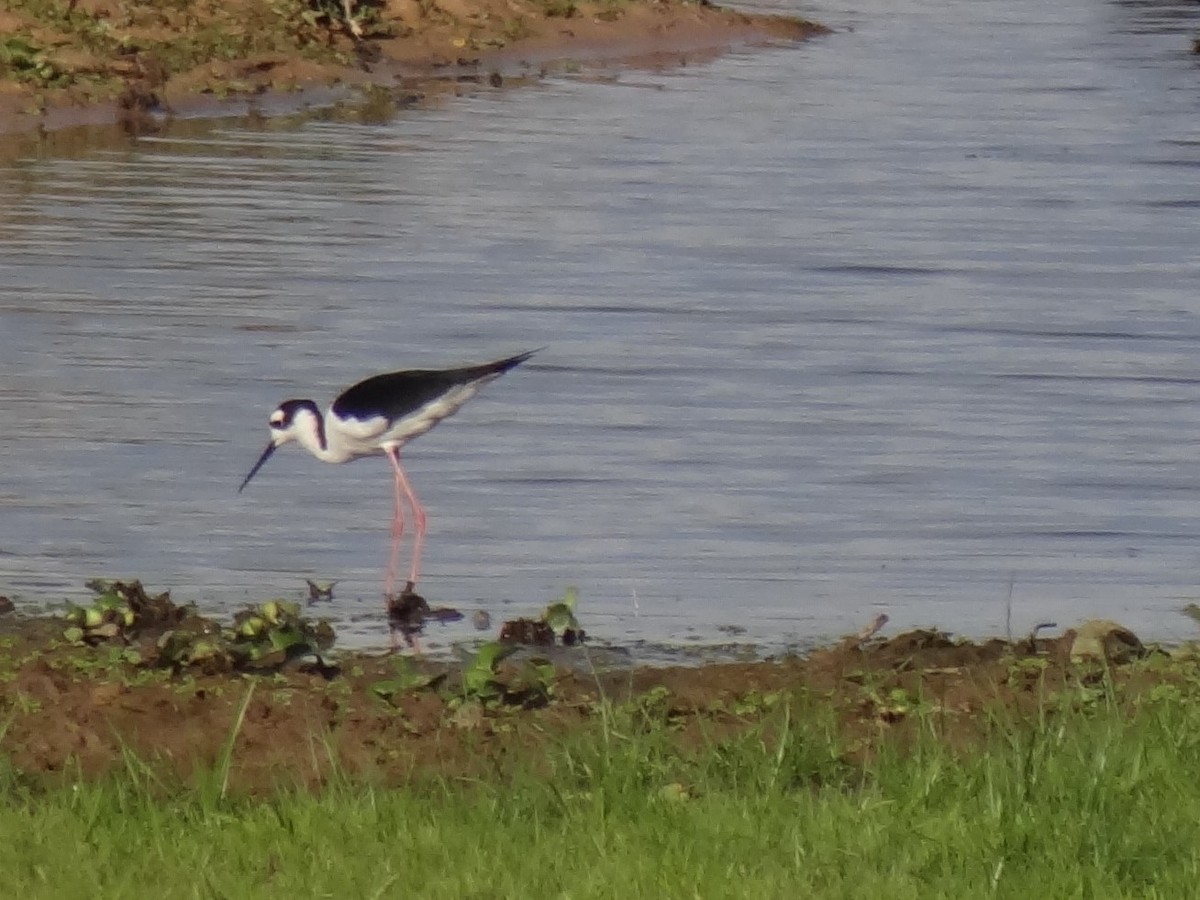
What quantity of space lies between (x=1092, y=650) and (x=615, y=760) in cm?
200

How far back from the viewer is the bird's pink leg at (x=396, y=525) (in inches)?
355

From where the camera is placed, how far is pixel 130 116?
64.9ft

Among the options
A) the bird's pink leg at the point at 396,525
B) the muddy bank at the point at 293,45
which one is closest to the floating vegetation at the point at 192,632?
the bird's pink leg at the point at 396,525

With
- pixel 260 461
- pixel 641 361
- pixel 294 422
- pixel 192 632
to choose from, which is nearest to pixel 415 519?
pixel 294 422

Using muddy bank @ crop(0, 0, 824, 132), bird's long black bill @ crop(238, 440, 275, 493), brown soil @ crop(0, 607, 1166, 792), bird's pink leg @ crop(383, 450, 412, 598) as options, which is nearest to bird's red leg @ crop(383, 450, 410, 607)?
bird's pink leg @ crop(383, 450, 412, 598)

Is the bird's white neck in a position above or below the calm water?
above

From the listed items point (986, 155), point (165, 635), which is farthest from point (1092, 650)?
point (986, 155)

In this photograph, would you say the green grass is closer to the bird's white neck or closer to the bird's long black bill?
the bird's white neck

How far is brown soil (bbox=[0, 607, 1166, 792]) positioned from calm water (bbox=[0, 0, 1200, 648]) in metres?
0.84

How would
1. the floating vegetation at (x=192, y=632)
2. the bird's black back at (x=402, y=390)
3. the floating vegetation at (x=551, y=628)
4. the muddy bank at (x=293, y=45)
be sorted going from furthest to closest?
the muddy bank at (x=293, y=45)
the bird's black back at (x=402, y=390)
the floating vegetation at (x=551, y=628)
the floating vegetation at (x=192, y=632)

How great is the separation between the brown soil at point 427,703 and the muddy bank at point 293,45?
481 inches

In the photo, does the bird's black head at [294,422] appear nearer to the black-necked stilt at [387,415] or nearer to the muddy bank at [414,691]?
the black-necked stilt at [387,415]

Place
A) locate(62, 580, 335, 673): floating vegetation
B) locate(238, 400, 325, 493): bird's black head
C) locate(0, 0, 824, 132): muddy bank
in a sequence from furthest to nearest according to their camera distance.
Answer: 1. locate(0, 0, 824, 132): muddy bank
2. locate(238, 400, 325, 493): bird's black head
3. locate(62, 580, 335, 673): floating vegetation

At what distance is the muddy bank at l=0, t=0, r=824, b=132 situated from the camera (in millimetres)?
19922
